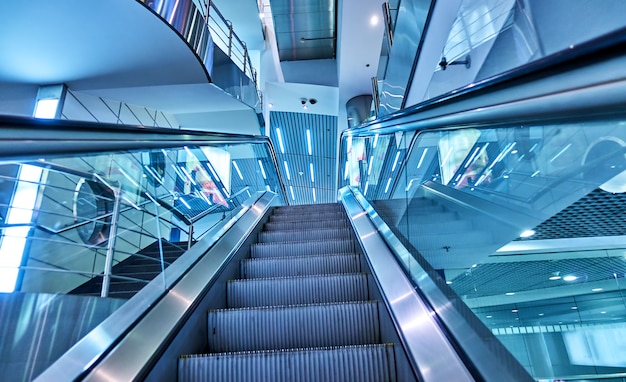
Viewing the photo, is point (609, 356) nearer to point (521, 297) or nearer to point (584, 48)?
point (521, 297)

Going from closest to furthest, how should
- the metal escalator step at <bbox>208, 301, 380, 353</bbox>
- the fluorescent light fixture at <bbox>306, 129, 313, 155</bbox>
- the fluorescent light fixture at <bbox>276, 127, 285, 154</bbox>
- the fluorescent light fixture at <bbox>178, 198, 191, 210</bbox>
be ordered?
the metal escalator step at <bbox>208, 301, 380, 353</bbox>, the fluorescent light fixture at <bbox>178, 198, 191, 210</bbox>, the fluorescent light fixture at <bbox>306, 129, 313, 155</bbox>, the fluorescent light fixture at <bbox>276, 127, 285, 154</bbox>

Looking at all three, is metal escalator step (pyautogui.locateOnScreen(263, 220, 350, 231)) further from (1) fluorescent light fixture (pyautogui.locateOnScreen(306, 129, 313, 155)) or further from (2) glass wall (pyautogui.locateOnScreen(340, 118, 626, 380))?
(1) fluorescent light fixture (pyautogui.locateOnScreen(306, 129, 313, 155))

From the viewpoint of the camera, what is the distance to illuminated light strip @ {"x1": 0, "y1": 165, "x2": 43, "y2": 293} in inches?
130

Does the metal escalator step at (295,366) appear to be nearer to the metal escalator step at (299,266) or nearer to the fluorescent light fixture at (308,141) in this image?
the metal escalator step at (299,266)

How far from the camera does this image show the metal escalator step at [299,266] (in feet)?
9.20

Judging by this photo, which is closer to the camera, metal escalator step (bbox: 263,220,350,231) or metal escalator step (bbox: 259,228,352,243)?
metal escalator step (bbox: 259,228,352,243)

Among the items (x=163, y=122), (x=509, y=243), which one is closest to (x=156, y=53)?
(x=163, y=122)

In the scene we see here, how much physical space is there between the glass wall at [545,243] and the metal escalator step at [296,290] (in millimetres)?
1011

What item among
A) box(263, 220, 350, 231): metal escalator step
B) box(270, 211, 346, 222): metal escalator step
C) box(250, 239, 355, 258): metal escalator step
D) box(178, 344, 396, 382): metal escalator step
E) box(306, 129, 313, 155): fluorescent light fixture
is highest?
box(306, 129, 313, 155): fluorescent light fixture

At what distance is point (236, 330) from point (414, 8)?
13.4 feet

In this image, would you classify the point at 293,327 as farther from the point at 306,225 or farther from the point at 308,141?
the point at 308,141

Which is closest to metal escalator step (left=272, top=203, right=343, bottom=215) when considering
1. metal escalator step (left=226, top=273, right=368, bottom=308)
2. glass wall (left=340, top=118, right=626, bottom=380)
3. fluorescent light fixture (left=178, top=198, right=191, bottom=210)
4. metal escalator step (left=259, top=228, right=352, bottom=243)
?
metal escalator step (left=259, top=228, right=352, bottom=243)

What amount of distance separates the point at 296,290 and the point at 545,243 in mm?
1704

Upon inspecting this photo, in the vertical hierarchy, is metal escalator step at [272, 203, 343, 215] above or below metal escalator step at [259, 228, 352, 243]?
above
